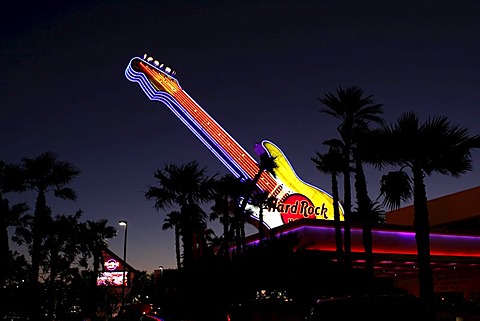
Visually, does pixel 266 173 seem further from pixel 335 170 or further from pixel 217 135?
pixel 335 170

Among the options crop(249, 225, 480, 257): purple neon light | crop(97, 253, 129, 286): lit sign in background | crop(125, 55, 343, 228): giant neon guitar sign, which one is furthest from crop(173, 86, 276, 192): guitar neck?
crop(97, 253, 129, 286): lit sign in background

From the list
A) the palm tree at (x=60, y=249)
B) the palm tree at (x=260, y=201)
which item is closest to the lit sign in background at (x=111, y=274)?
the palm tree at (x=60, y=249)

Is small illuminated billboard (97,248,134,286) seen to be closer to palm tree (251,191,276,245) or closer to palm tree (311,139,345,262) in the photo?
palm tree (251,191,276,245)

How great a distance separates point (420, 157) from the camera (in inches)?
640

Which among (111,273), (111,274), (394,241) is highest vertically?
(111,273)

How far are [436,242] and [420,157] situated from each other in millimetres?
20000

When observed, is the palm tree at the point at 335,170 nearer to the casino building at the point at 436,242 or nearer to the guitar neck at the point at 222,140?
the casino building at the point at 436,242

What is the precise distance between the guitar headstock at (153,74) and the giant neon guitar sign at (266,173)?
1.24 metres

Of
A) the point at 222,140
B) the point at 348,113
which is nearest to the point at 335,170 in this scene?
the point at 348,113

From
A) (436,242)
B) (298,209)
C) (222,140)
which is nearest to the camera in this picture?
(436,242)

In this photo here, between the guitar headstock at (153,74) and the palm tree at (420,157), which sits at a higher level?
the guitar headstock at (153,74)

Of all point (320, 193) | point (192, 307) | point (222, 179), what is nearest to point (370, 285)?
point (192, 307)

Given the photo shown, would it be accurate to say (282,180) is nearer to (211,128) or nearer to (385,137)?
(211,128)

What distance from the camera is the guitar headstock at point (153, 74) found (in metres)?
50.4
